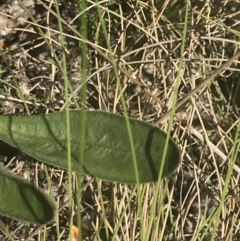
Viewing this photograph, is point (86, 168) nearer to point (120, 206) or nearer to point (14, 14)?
point (120, 206)

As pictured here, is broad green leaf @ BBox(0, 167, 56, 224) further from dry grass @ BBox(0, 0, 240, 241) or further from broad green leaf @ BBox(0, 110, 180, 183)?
dry grass @ BBox(0, 0, 240, 241)

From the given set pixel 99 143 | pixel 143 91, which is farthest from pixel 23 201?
pixel 143 91

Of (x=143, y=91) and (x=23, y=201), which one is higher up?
(x=143, y=91)

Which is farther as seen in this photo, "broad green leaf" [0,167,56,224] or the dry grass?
the dry grass

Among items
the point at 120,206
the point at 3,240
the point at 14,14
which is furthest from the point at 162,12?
the point at 3,240

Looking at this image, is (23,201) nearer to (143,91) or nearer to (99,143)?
(99,143)

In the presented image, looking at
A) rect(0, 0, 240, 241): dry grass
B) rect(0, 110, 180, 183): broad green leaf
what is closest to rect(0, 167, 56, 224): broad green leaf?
rect(0, 110, 180, 183): broad green leaf
